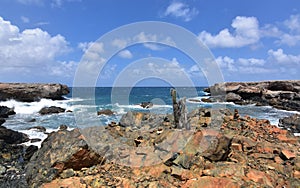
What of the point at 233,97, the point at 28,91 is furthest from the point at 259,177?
the point at 28,91

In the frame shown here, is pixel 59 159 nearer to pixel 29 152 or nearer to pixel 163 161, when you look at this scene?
pixel 163 161

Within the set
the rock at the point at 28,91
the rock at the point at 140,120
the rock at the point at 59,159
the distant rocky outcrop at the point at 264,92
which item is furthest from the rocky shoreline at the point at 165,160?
the rock at the point at 28,91

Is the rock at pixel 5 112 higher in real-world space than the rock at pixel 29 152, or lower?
higher

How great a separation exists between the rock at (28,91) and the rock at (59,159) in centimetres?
4340

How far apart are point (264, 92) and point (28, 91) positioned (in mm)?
48583

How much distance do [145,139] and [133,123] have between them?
7.37ft

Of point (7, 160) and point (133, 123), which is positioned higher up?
point (133, 123)

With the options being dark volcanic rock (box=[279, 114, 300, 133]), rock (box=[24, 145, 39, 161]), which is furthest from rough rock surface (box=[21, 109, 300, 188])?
dark volcanic rock (box=[279, 114, 300, 133])

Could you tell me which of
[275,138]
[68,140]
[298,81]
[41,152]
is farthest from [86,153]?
[298,81]

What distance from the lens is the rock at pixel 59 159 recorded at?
6.06 metres

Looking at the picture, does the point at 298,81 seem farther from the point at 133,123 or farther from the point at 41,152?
the point at 41,152

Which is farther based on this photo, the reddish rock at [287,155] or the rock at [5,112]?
the rock at [5,112]

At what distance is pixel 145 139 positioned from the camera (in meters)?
7.50

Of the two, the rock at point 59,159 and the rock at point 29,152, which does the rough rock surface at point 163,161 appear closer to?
the rock at point 59,159
